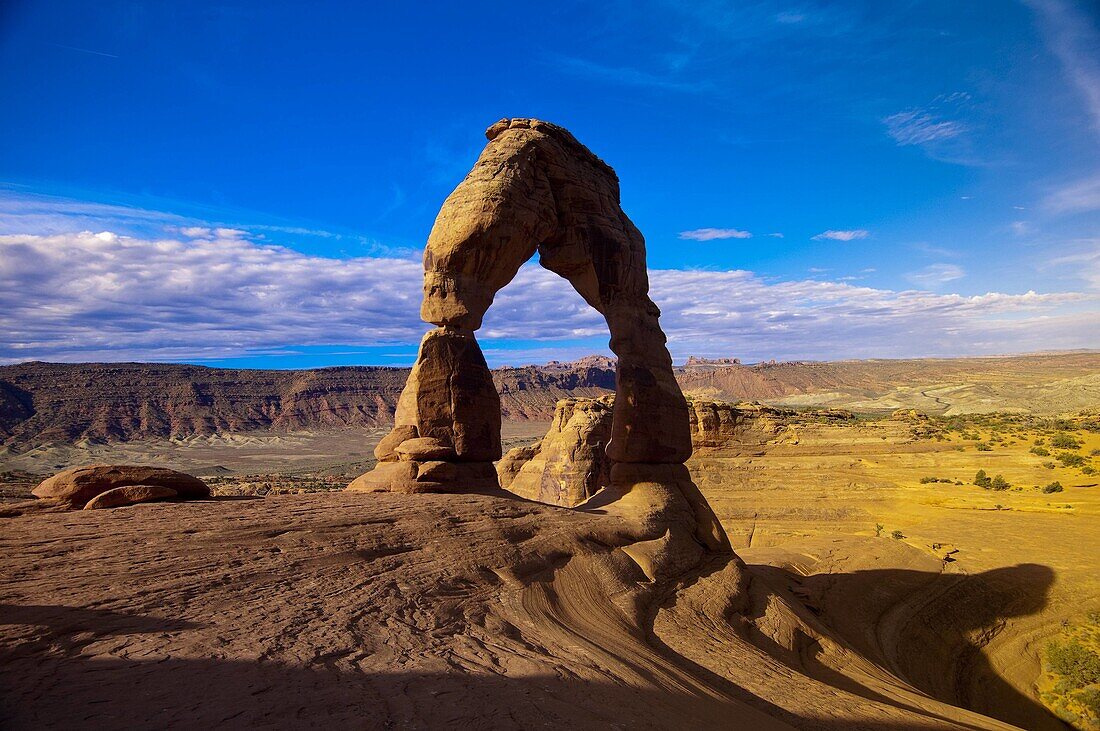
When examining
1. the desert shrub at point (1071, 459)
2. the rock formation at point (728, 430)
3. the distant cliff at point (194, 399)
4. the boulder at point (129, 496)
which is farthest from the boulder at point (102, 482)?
the distant cliff at point (194, 399)

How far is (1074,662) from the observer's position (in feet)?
40.7

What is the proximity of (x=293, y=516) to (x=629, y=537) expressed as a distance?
6.68 metres

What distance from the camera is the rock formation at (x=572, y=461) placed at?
22.9m

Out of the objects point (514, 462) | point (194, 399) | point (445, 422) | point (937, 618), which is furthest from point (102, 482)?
point (194, 399)

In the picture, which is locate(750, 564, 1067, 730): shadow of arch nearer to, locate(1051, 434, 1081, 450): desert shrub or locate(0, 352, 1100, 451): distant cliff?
locate(1051, 434, 1081, 450): desert shrub

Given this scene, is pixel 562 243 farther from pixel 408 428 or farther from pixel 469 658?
pixel 469 658

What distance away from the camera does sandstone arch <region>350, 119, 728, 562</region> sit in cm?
1217

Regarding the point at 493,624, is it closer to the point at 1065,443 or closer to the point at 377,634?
the point at 377,634

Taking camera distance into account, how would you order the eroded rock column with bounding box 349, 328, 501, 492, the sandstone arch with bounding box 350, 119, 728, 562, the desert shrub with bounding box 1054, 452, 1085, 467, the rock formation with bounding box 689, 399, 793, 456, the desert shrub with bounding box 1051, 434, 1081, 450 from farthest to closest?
the rock formation with bounding box 689, 399, 793, 456
the desert shrub with bounding box 1051, 434, 1081, 450
the desert shrub with bounding box 1054, 452, 1085, 467
the sandstone arch with bounding box 350, 119, 728, 562
the eroded rock column with bounding box 349, 328, 501, 492

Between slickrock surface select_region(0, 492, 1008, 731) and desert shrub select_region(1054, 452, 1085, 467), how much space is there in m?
24.9

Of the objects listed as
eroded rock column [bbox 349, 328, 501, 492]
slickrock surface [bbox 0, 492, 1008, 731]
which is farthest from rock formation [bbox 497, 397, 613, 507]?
slickrock surface [bbox 0, 492, 1008, 731]

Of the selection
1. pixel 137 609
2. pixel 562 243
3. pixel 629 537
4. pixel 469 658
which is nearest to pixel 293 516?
pixel 137 609

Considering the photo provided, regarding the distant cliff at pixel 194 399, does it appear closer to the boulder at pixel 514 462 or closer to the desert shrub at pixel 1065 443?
the boulder at pixel 514 462

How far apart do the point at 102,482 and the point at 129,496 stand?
65 centimetres
